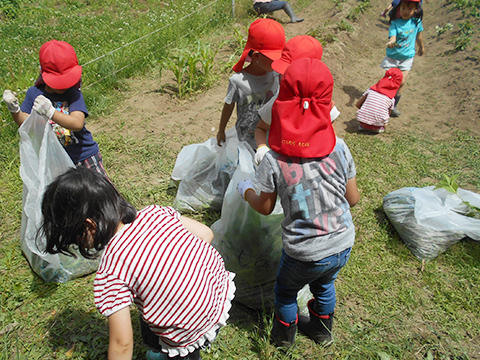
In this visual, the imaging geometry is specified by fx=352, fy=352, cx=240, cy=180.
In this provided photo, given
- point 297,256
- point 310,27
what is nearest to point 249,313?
point 297,256

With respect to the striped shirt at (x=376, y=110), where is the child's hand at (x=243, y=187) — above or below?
above

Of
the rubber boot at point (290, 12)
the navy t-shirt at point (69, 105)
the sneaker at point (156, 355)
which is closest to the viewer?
the sneaker at point (156, 355)

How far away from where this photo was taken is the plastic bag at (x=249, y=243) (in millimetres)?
1883

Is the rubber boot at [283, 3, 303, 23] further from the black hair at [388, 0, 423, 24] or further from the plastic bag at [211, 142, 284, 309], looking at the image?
the plastic bag at [211, 142, 284, 309]

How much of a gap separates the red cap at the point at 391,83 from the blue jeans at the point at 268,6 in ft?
14.0

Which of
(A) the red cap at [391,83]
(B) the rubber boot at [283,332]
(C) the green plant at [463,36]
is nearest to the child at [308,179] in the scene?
(B) the rubber boot at [283,332]

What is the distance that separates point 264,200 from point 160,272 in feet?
1.79

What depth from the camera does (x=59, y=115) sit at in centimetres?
193

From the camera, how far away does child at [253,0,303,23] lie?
7414mm

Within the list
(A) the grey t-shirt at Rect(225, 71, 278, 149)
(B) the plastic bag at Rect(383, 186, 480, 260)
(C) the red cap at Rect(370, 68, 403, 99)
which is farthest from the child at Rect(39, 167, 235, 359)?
(C) the red cap at Rect(370, 68, 403, 99)

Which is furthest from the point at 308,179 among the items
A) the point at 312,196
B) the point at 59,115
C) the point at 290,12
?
the point at 290,12

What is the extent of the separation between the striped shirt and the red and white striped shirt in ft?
10.4

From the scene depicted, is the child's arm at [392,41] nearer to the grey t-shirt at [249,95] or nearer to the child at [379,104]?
the child at [379,104]

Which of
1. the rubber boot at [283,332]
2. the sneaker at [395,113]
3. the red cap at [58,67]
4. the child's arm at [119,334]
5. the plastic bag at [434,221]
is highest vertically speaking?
the red cap at [58,67]
